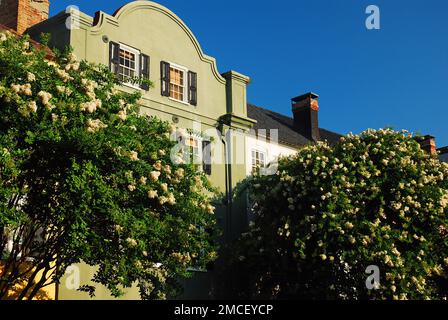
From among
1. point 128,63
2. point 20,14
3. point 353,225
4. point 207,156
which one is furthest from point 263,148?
point 20,14

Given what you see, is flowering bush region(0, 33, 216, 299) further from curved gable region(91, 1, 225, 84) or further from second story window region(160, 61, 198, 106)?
second story window region(160, 61, 198, 106)

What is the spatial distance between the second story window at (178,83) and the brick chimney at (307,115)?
11.4 metres

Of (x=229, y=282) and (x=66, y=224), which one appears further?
(x=229, y=282)

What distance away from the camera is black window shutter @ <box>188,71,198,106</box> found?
25.6m

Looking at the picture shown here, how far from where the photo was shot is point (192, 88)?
25703mm

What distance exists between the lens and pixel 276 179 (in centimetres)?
2528

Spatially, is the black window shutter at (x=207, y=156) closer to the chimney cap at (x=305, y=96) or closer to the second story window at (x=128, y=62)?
the second story window at (x=128, y=62)

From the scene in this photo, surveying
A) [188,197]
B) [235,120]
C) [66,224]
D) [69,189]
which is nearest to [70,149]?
[69,189]

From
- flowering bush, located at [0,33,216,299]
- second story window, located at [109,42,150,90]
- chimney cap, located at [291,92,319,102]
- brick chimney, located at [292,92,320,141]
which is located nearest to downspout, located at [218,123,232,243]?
second story window, located at [109,42,150,90]

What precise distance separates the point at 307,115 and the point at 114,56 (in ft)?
52.3

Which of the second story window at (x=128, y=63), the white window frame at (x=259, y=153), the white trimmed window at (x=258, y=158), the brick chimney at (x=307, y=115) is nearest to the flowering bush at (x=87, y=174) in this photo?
the second story window at (x=128, y=63)

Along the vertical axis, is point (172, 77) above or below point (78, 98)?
above

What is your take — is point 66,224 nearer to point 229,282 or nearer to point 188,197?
point 188,197
